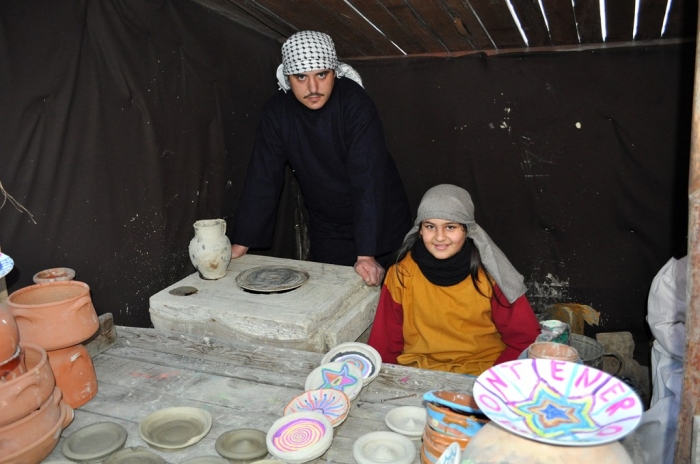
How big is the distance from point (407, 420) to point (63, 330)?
1212 millimetres

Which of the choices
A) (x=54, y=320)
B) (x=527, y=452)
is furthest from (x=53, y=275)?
(x=527, y=452)

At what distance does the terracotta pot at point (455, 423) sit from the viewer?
1.45 metres

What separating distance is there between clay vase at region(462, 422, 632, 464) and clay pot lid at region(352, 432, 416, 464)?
533 millimetres

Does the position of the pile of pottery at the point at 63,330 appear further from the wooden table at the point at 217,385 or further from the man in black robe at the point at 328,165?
the man in black robe at the point at 328,165

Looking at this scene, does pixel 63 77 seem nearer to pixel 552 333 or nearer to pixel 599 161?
pixel 552 333

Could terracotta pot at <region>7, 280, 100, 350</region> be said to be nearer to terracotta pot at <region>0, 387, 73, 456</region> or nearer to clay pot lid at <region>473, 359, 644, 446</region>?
terracotta pot at <region>0, 387, 73, 456</region>

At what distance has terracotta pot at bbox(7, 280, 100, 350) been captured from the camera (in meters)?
1.88

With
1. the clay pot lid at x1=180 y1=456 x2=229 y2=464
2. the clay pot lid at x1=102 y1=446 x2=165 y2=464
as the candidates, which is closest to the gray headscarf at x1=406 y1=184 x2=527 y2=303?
the clay pot lid at x1=180 y1=456 x2=229 y2=464

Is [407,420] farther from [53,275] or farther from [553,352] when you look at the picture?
[53,275]

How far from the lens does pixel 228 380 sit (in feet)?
7.00

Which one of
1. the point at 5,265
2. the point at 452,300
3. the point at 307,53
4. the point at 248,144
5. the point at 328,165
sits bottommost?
the point at 452,300

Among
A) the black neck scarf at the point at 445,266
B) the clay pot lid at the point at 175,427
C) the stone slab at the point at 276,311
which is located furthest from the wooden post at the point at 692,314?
the stone slab at the point at 276,311

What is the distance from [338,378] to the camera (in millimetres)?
2020

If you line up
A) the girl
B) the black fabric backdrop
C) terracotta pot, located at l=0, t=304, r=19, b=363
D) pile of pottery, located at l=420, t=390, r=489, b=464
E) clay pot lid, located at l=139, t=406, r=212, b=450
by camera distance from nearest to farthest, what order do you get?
pile of pottery, located at l=420, t=390, r=489, b=464 < terracotta pot, located at l=0, t=304, r=19, b=363 < clay pot lid, located at l=139, t=406, r=212, b=450 < the black fabric backdrop < the girl
